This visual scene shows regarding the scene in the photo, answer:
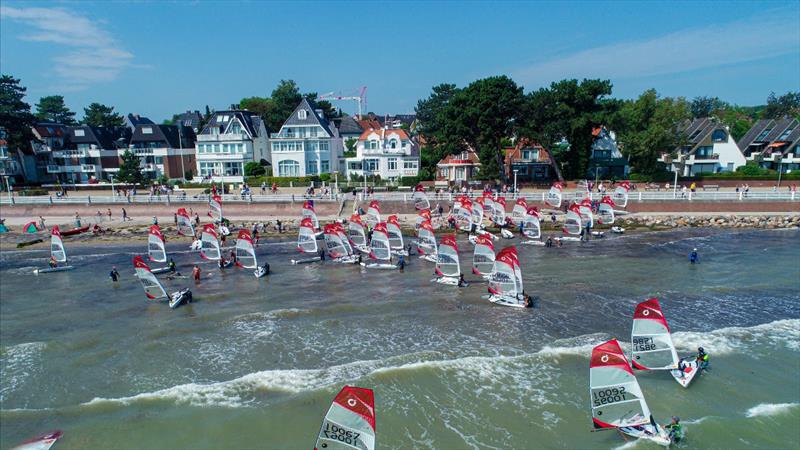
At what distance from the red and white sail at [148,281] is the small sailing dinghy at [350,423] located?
855 inches

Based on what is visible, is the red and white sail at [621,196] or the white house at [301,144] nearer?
the red and white sail at [621,196]

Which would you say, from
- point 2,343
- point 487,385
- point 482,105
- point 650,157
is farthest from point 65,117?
point 487,385

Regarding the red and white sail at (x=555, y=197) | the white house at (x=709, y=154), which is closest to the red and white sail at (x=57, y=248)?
the red and white sail at (x=555, y=197)

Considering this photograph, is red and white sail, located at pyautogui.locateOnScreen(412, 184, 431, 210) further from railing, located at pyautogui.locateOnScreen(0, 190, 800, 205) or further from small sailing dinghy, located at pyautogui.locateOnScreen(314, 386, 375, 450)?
small sailing dinghy, located at pyautogui.locateOnScreen(314, 386, 375, 450)

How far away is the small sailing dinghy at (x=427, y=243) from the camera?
38303 millimetres

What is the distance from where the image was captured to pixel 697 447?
621 inches

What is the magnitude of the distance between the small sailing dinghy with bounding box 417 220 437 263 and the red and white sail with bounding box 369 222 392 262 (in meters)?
3.22

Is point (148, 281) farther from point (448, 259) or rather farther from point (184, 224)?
point (184, 224)

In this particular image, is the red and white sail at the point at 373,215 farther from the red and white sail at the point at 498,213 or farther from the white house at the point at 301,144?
the white house at the point at 301,144

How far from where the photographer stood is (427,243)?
39.6m

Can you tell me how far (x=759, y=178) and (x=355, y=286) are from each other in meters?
63.9

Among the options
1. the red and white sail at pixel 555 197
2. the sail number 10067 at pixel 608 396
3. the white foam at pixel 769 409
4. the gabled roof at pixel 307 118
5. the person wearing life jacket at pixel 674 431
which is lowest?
the white foam at pixel 769 409

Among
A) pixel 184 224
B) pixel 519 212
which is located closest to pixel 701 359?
pixel 519 212

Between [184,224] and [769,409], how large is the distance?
156ft
